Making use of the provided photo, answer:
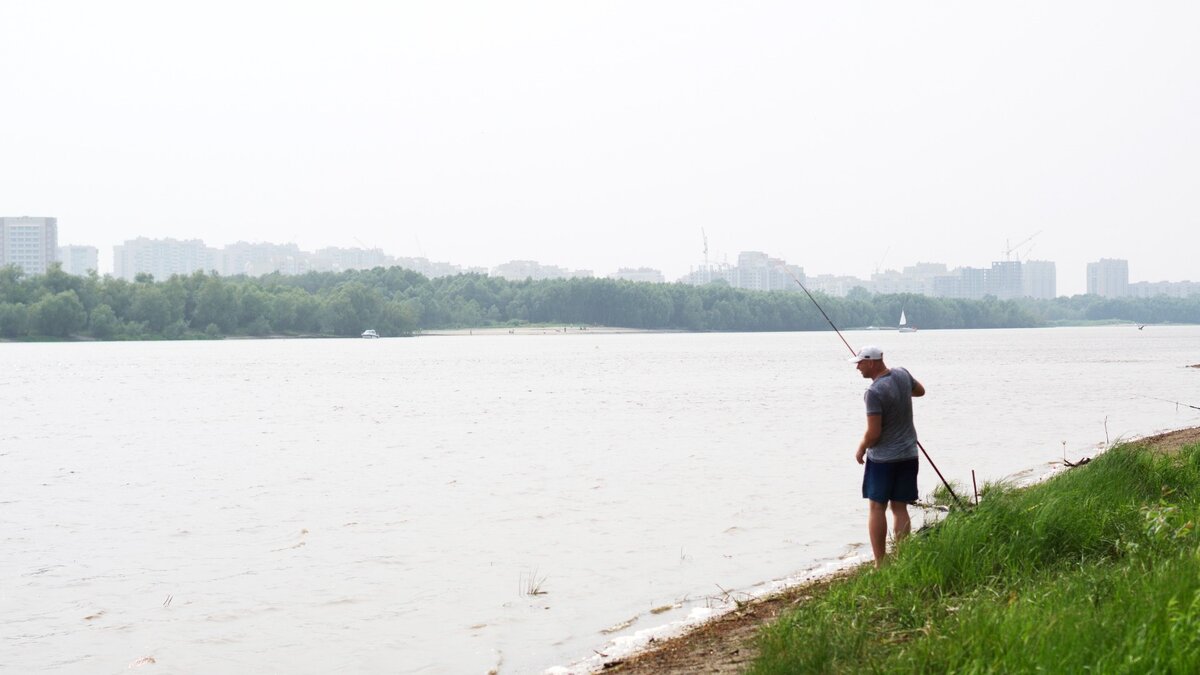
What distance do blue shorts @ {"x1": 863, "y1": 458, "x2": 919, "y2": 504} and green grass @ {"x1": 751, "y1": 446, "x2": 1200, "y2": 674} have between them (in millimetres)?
385

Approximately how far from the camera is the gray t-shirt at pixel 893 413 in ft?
29.0

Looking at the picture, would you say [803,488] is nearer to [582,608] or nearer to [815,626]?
[582,608]

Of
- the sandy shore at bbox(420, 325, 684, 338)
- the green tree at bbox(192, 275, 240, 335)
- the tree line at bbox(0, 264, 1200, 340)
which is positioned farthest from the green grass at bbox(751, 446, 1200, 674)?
the sandy shore at bbox(420, 325, 684, 338)

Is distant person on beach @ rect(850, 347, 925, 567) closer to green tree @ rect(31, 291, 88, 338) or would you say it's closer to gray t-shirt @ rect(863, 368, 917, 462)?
gray t-shirt @ rect(863, 368, 917, 462)

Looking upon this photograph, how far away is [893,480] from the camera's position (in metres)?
9.04

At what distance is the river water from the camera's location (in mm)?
9625

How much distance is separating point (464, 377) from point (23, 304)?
3174 inches

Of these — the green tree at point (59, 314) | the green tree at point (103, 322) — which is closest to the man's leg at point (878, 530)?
the green tree at point (59, 314)

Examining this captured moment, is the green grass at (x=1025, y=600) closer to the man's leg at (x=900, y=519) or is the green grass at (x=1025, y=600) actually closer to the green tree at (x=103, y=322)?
the man's leg at (x=900, y=519)

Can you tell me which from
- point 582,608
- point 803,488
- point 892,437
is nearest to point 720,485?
point 803,488

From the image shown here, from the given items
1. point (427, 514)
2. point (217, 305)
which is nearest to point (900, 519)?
point (427, 514)

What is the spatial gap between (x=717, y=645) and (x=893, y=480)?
2.12 metres

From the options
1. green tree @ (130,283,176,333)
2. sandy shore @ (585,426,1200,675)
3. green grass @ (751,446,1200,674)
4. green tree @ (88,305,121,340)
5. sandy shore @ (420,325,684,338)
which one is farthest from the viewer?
sandy shore @ (420,325,684,338)

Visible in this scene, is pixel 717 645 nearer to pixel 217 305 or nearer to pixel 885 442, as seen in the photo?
pixel 885 442
